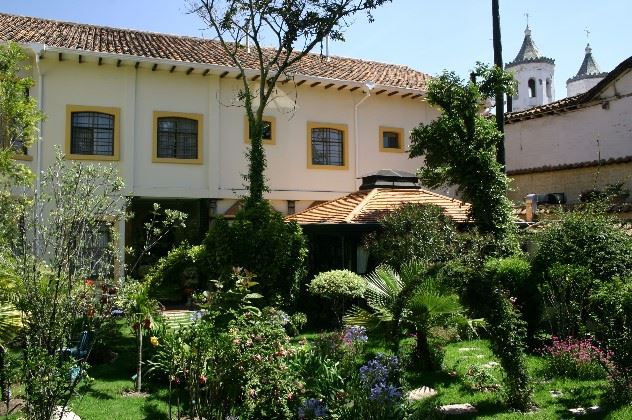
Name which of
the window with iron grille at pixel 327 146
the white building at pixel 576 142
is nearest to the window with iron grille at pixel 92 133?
the window with iron grille at pixel 327 146

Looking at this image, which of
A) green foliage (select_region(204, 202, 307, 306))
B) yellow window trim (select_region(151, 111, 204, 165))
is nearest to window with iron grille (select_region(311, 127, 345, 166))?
yellow window trim (select_region(151, 111, 204, 165))

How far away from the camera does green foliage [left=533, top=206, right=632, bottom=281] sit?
33.7ft

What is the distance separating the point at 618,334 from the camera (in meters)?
7.15

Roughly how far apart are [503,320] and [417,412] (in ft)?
5.85

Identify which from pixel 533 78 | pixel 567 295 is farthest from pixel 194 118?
pixel 533 78

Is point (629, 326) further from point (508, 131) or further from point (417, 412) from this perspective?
point (508, 131)

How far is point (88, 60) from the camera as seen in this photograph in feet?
53.6

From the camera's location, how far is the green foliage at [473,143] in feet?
44.8

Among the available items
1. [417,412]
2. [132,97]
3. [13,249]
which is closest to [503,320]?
[417,412]

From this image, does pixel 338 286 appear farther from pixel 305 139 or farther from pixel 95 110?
pixel 95 110

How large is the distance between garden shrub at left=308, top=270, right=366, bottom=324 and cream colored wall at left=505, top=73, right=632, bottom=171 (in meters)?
11.8

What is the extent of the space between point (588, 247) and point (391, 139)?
35.8ft

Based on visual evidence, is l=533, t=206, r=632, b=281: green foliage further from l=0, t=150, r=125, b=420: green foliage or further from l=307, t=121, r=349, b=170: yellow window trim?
l=307, t=121, r=349, b=170: yellow window trim

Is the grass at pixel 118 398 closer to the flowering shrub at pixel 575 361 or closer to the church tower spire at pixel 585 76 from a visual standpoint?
the flowering shrub at pixel 575 361
